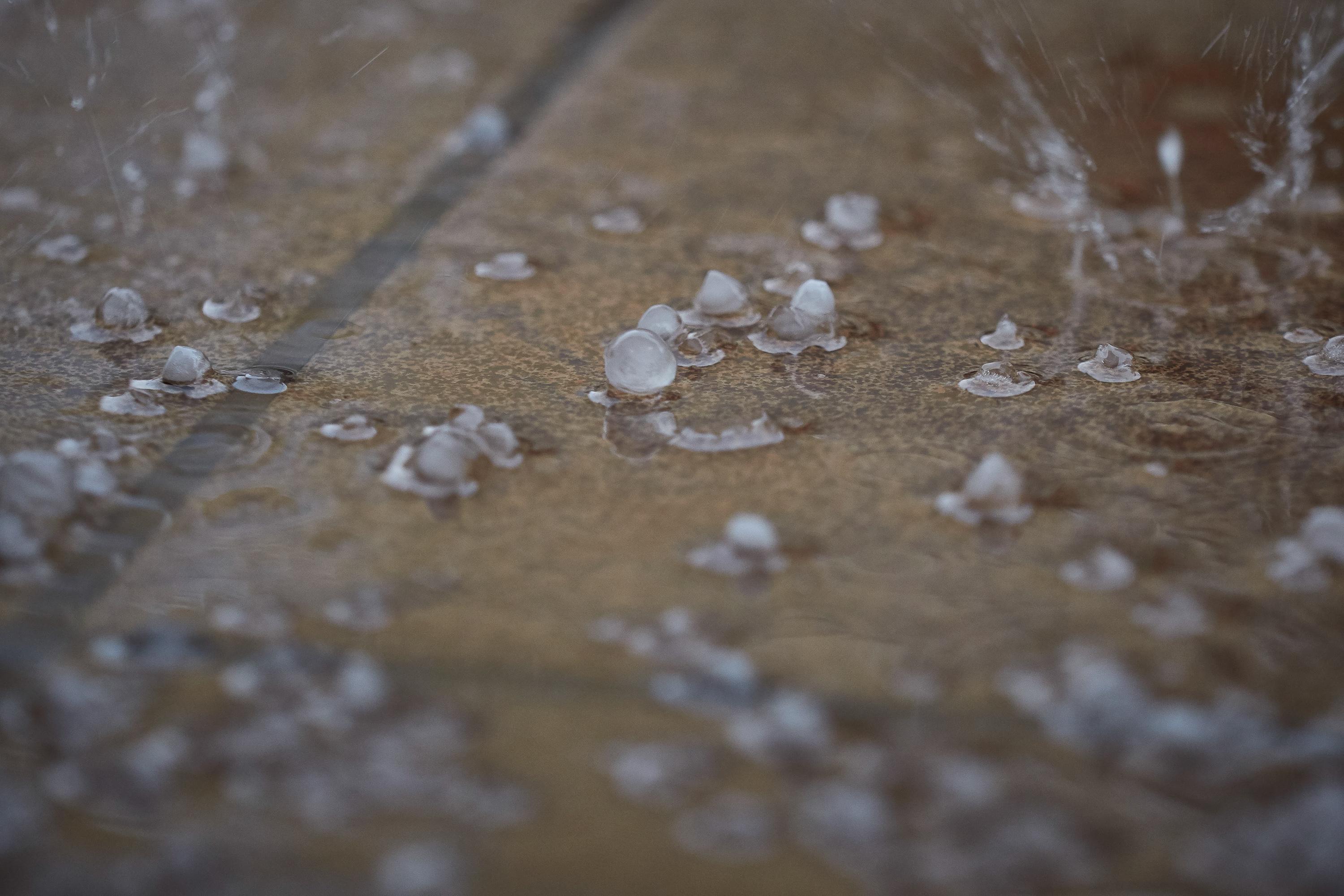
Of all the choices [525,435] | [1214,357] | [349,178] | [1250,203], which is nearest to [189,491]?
[525,435]

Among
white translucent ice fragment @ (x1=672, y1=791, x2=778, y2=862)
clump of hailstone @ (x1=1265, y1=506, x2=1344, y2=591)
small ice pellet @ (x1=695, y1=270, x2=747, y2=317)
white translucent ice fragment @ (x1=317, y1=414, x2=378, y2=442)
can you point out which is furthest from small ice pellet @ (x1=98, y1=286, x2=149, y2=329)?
clump of hailstone @ (x1=1265, y1=506, x2=1344, y2=591)

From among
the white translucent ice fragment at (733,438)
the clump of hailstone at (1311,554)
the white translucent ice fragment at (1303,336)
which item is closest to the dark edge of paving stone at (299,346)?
the white translucent ice fragment at (733,438)

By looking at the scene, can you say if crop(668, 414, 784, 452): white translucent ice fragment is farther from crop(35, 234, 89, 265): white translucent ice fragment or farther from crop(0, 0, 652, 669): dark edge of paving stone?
crop(35, 234, 89, 265): white translucent ice fragment

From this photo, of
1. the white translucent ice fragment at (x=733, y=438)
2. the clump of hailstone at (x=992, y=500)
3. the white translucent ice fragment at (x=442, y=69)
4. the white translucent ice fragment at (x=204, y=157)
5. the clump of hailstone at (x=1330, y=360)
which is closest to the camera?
the clump of hailstone at (x=992, y=500)

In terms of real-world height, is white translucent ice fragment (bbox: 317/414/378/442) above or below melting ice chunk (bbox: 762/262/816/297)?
below

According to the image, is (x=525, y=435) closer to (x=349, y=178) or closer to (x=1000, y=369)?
(x=1000, y=369)

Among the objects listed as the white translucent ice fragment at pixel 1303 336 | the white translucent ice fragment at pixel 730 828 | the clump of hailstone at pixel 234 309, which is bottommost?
the white translucent ice fragment at pixel 730 828

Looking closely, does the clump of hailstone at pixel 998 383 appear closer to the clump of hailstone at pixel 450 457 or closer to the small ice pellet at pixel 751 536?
the small ice pellet at pixel 751 536
